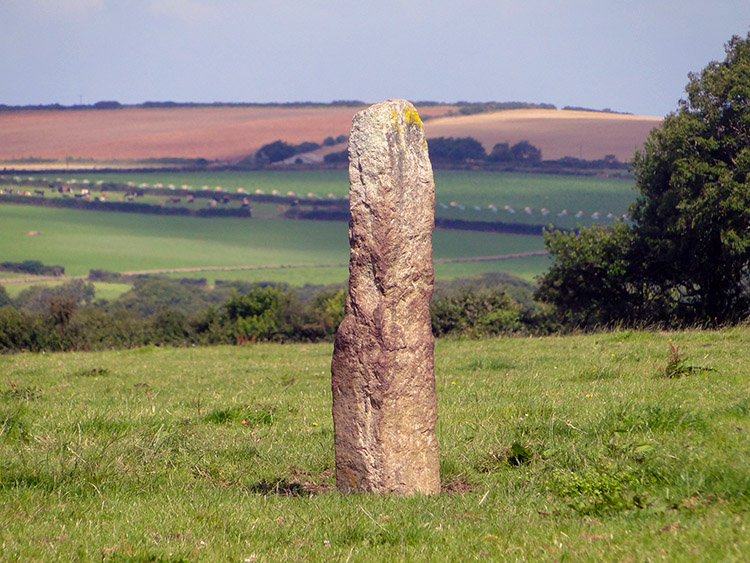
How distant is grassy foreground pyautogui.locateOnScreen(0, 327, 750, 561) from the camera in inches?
199

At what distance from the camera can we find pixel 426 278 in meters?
6.83

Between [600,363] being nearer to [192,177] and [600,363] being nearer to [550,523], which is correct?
[550,523]

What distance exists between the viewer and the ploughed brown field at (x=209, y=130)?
428 ft

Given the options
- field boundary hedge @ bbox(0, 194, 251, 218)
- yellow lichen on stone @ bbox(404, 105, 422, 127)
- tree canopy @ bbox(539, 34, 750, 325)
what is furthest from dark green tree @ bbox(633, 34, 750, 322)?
field boundary hedge @ bbox(0, 194, 251, 218)

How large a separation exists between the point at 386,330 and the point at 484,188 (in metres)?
122

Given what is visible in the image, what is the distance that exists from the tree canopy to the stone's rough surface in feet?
62.1

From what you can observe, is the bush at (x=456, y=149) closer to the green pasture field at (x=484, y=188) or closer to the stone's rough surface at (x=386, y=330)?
the green pasture field at (x=484, y=188)

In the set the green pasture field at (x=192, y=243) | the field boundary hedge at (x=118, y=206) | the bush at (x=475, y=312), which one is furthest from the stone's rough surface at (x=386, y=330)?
the field boundary hedge at (x=118, y=206)

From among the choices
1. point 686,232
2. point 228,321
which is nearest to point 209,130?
point 228,321

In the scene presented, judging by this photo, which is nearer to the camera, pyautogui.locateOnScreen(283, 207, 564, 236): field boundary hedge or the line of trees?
the line of trees

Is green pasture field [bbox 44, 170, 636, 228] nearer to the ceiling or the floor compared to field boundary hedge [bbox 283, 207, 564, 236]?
nearer to the ceiling

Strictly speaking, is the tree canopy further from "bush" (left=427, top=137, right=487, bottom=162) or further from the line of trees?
"bush" (left=427, top=137, right=487, bottom=162)

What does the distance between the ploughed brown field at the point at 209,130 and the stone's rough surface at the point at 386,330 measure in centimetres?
12328

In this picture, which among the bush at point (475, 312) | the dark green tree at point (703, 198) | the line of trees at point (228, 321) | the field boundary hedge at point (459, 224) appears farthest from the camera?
the field boundary hedge at point (459, 224)
